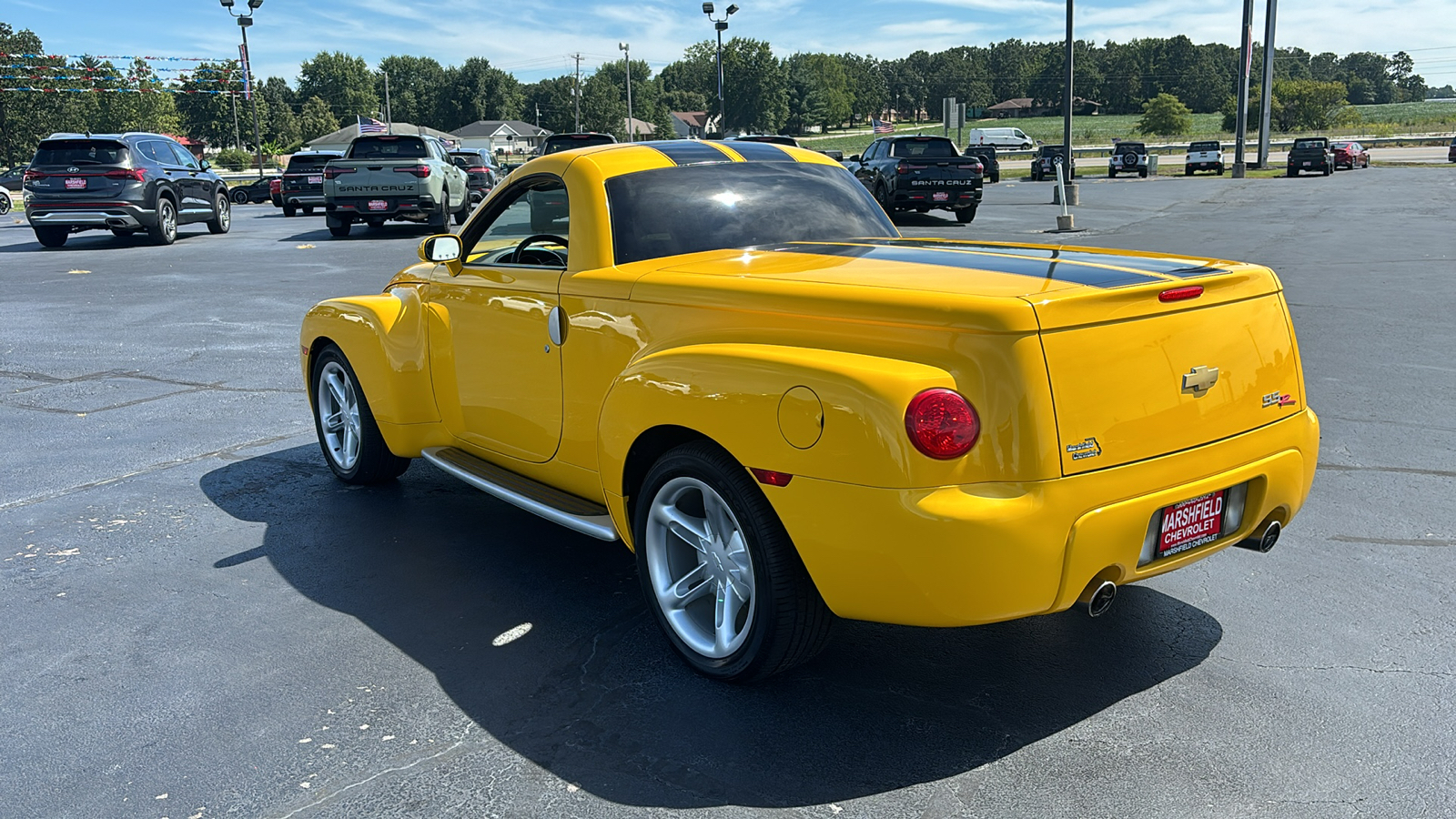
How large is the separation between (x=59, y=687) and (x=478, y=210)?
2469 millimetres

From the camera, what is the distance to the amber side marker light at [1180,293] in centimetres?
308

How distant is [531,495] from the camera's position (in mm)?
4242

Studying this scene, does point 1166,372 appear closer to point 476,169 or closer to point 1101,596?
point 1101,596

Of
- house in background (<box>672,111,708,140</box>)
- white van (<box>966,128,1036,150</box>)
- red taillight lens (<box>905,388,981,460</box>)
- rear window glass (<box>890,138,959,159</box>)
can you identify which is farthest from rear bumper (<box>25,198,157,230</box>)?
house in background (<box>672,111,708,140</box>)

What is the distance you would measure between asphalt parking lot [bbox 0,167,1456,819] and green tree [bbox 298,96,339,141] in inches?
5270

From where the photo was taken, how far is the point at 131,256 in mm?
18781

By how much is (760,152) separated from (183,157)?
67.3 feet

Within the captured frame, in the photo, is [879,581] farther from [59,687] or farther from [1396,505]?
[1396,505]

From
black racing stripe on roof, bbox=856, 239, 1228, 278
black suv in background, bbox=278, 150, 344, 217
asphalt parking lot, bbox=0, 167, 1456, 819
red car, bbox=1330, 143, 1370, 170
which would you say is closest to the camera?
asphalt parking lot, bbox=0, 167, 1456, 819

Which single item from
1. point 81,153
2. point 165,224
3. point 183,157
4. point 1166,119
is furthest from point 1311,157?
point 1166,119

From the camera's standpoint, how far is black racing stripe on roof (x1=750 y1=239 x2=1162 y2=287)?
3152mm

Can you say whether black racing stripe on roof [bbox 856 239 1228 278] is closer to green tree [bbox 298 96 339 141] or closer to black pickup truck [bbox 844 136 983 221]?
black pickup truck [bbox 844 136 983 221]

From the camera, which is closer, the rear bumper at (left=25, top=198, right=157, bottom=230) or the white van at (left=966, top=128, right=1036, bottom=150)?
the rear bumper at (left=25, top=198, right=157, bottom=230)

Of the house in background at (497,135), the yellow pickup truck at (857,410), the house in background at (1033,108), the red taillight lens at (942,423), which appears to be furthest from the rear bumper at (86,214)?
the house in background at (1033,108)
